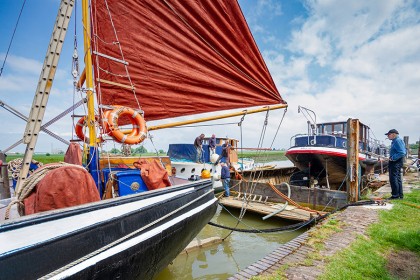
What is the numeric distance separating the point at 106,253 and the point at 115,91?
411 cm

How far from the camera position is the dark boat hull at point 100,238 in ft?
5.89

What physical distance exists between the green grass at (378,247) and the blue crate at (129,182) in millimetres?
2869

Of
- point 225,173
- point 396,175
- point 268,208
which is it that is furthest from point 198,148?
point 396,175

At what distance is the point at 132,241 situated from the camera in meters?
2.56

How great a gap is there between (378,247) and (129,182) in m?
4.21

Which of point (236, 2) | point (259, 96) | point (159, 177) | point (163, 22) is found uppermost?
point (236, 2)

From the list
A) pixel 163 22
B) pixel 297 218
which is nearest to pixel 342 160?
pixel 297 218

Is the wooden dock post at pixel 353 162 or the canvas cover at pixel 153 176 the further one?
the wooden dock post at pixel 353 162

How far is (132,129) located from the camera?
4992 millimetres

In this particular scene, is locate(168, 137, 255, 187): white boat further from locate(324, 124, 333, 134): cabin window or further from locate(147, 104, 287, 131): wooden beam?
locate(147, 104, 287, 131): wooden beam

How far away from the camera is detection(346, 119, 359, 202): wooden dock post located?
23.5ft

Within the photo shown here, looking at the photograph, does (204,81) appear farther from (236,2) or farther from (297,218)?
(297,218)

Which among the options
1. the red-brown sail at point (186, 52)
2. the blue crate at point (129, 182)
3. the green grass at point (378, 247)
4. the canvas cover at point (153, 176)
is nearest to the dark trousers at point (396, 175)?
the green grass at point (378, 247)

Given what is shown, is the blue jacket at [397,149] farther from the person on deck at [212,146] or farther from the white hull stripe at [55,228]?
the person on deck at [212,146]
